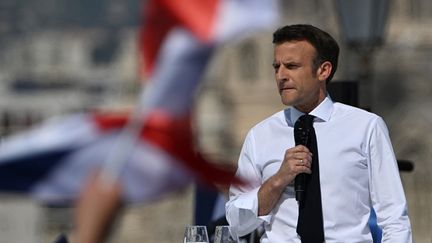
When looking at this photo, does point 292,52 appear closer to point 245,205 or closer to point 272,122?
point 272,122

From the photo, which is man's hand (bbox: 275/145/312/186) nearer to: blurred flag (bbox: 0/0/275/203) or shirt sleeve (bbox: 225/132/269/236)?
shirt sleeve (bbox: 225/132/269/236)

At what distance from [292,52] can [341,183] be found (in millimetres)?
254

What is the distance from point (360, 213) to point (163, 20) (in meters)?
0.68

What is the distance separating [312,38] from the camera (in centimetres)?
303

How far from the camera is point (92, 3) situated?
29.4 metres

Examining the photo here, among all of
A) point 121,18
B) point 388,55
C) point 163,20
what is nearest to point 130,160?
point 163,20

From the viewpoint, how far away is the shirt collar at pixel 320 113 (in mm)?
3062

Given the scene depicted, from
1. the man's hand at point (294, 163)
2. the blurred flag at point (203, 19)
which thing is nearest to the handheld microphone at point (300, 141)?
the man's hand at point (294, 163)

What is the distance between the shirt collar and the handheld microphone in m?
0.04

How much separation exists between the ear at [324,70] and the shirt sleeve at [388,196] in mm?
175

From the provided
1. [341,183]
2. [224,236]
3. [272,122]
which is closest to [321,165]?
[341,183]

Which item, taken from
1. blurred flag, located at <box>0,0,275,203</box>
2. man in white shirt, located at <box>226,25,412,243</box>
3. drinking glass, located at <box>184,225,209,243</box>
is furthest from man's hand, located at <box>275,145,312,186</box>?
blurred flag, located at <box>0,0,275,203</box>

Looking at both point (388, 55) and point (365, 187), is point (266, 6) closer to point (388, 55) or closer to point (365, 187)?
point (365, 187)

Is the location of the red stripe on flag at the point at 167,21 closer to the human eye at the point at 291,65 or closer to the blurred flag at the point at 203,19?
the blurred flag at the point at 203,19
